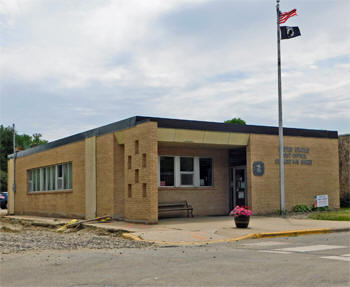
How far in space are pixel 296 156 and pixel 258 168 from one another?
2449 mm

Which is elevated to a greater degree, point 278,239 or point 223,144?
point 223,144

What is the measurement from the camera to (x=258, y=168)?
22188 millimetres

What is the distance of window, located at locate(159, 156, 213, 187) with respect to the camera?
22.4m

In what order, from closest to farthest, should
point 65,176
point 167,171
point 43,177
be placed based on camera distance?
point 167,171 → point 65,176 → point 43,177

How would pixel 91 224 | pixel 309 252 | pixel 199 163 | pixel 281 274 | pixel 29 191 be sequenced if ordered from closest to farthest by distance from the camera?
pixel 281 274, pixel 309 252, pixel 91 224, pixel 199 163, pixel 29 191

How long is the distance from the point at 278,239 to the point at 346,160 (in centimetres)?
1694

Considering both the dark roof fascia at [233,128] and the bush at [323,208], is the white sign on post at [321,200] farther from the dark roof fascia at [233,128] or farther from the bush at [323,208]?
the dark roof fascia at [233,128]

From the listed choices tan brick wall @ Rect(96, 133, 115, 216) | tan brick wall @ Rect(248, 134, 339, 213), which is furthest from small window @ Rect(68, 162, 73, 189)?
tan brick wall @ Rect(248, 134, 339, 213)

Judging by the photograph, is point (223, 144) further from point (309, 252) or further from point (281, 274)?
point (281, 274)

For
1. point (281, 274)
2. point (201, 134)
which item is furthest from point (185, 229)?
point (281, 274)

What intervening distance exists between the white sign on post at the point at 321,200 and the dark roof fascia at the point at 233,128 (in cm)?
296

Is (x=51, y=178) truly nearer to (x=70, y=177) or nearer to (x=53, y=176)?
(x=53, y=176)

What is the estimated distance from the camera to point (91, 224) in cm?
1961

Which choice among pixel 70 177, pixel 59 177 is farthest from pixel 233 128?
pixel 59 177
